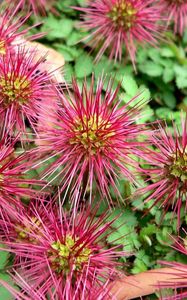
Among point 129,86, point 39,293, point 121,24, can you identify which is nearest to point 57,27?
point 121,24

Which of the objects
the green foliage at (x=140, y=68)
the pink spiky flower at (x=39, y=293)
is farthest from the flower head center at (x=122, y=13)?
the pink spiky flower at (x=39, y=293)

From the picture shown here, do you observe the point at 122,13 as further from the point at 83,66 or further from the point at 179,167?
the point at 179,167

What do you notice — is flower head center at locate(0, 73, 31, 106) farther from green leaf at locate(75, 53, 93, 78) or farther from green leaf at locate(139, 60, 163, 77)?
green leaf at locate(139, 60, 163, 77)

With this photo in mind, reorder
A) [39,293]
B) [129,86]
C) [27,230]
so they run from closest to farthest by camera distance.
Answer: [39,293], [27,230], [129,86]

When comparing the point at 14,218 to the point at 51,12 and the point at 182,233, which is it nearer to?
the point at 182,233

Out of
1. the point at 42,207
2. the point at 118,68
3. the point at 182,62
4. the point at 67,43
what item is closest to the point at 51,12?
the point at 67,43
